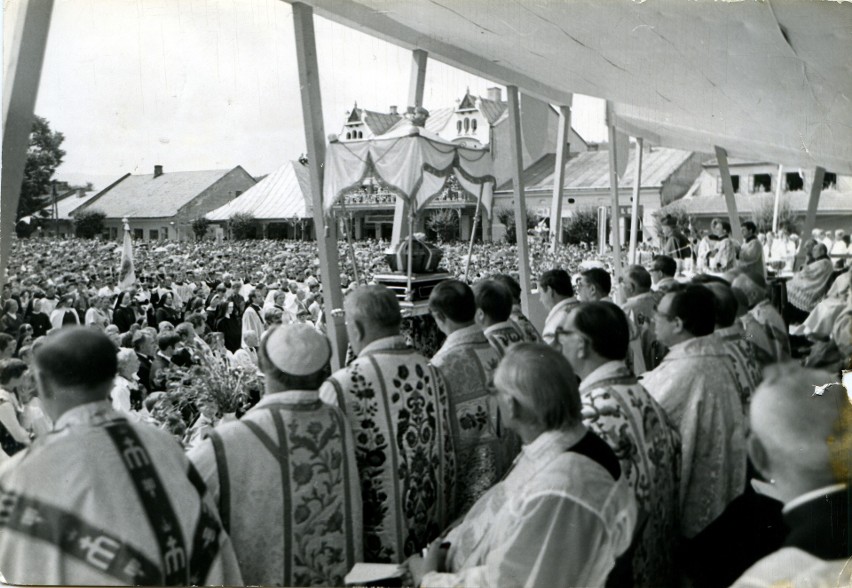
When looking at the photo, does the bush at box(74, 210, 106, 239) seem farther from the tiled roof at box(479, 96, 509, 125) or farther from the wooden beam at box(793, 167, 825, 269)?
the wooden beam at box(793, 167, 825, 269)

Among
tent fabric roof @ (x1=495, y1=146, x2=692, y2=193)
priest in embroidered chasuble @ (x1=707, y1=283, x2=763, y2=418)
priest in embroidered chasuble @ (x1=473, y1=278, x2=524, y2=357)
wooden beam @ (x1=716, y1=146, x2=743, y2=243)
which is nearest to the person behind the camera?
priest in embroidered chasuble @ (x1=707, y1=283, x2=763, y2=418)

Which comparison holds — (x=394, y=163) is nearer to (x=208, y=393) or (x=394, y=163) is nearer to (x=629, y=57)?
(x=629, y=57)

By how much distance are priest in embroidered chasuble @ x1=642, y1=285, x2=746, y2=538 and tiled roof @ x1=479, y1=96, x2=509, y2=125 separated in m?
3.59

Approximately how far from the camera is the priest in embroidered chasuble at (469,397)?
338 centimetres

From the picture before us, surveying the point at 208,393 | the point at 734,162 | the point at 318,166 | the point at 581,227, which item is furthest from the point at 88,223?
the point at 734,162

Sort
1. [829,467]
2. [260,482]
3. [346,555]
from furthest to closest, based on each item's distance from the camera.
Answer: [346,555]
[260,482]
[829,467]

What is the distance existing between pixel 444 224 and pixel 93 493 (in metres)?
4.60

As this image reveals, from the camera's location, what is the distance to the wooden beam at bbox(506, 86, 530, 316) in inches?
288

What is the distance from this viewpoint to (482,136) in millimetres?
6141

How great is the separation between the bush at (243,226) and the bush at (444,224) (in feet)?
6.11

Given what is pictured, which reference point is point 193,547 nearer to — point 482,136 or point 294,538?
point 294,538

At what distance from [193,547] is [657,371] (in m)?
2.16

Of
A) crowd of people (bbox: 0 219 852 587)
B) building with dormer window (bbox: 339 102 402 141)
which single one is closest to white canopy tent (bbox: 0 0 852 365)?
building with dormer window (bbox: 339 102 402 141)

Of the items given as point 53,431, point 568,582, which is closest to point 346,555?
point 568,582
